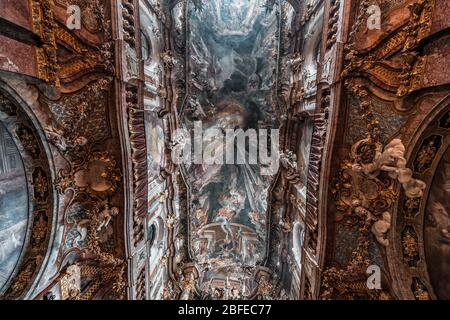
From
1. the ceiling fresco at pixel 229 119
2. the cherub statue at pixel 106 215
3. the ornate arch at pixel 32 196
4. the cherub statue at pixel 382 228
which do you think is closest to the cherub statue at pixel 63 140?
the ornate arch at pixel 32 196

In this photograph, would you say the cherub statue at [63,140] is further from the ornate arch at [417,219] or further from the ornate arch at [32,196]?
the ornate arch at [417,219]

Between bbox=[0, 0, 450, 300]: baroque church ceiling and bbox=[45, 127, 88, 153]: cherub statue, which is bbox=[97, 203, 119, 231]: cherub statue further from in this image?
bbox=[45, 127, 88, 153]: cherub statue

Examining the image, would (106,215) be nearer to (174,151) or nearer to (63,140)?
(63,140)

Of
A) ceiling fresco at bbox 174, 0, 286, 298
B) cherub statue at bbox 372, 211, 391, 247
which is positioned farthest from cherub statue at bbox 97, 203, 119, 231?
cherub statue at bbox 372, 211, 391, 247

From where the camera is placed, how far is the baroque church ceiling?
5.11 meters

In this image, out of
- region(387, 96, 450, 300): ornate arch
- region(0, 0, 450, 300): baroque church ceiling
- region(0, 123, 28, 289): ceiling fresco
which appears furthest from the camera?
region(0, 123, 28, 289): ceiling fresco

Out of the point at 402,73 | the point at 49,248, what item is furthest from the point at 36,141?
the point at 402,73

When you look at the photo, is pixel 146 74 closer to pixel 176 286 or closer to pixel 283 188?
pixel 283 188

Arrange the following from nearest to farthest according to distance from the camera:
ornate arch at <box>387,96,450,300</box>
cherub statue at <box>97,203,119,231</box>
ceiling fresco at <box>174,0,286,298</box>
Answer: ornate arch at <box>387,96,450,300</box>, cherub statue at <box>97,203,119,231</box>, ceiling fresco at <box>174,0,286,298</box>

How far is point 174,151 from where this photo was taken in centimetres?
1102

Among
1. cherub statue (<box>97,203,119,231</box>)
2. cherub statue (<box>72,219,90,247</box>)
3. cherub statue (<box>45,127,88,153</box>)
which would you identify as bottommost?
cherub statue (<box>72,219,90,247</box>)

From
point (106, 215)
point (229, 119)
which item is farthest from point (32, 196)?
point (229, 119)

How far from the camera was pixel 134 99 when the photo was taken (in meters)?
7.51

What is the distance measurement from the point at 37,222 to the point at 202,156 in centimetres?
809
